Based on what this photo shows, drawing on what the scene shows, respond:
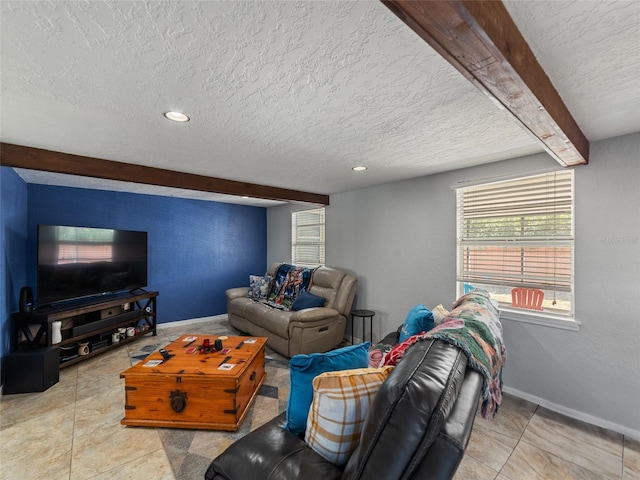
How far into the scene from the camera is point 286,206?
5527 mm

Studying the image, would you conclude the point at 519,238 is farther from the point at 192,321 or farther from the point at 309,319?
the point at 192,321

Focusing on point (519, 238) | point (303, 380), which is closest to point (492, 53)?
point (303, 380)

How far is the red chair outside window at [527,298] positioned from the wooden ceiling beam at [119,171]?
9.59ft

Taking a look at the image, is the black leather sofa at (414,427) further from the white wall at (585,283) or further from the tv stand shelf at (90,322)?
the tv stand shelf at (90,322)

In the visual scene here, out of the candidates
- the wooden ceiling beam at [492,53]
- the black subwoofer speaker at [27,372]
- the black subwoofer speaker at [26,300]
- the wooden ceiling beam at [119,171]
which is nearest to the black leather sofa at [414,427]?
the wooden ceiling beam at [492,53]

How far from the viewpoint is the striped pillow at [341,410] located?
3.59ft

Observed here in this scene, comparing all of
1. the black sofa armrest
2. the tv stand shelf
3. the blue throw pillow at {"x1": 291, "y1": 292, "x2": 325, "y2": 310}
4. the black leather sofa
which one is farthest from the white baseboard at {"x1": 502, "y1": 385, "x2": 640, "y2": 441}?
the tv stand shelf

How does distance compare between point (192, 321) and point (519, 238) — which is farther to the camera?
point (192, 321)

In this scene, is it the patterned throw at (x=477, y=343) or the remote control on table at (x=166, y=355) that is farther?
the remote control on table at (x=166, y=355)

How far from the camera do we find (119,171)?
8.77 ft

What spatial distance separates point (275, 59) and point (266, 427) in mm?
1715

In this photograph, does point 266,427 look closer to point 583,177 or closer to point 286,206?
point 583,177

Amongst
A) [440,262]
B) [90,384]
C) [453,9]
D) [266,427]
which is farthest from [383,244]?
[90,384]

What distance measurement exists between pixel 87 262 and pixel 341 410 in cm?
393
